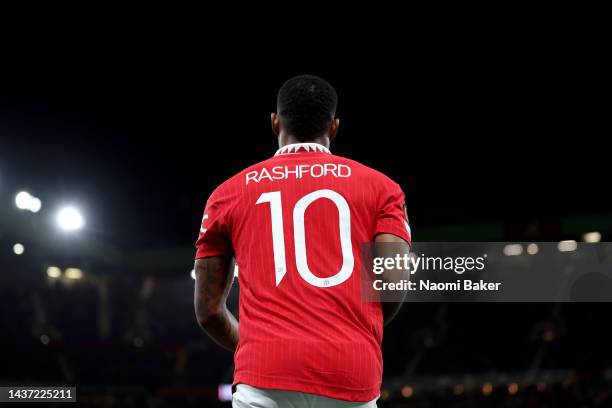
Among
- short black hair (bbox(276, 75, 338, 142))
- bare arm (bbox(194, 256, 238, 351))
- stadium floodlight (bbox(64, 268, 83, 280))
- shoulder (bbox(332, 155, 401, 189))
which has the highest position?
stadium floodlight (bbox(64, 268, 83, 280))

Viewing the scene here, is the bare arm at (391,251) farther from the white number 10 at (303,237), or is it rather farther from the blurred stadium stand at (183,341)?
the blurred stadium stand at (183,341)

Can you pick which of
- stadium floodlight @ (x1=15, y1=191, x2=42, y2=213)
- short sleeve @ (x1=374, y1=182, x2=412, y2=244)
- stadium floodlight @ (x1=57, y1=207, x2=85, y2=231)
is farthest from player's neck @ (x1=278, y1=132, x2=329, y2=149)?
stadium floodlight @ (x1=57, y1=207, x2=85, y2=231)

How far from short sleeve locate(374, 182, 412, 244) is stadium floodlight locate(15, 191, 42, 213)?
1574cm

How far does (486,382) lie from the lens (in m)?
22.1

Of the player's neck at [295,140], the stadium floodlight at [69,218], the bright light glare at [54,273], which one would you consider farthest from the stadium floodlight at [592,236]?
the player's neck at [295,140]

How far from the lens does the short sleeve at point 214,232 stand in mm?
1859

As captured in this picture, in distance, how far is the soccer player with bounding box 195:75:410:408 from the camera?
167 centimetres

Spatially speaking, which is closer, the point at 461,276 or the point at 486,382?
the point at 461,276

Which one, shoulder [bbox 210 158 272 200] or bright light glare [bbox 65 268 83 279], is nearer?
shoulder [bbox 210 158 272 200]

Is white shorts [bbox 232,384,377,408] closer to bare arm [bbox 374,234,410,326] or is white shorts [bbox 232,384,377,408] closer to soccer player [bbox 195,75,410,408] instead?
soccer player [bbox 195,75,410,408]

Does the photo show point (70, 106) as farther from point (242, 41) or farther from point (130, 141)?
point (242, 41)

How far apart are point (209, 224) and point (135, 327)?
23.0 m

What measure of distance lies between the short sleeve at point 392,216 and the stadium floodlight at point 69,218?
55.3 ft

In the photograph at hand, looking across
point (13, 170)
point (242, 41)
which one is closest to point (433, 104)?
point (242, 41)
